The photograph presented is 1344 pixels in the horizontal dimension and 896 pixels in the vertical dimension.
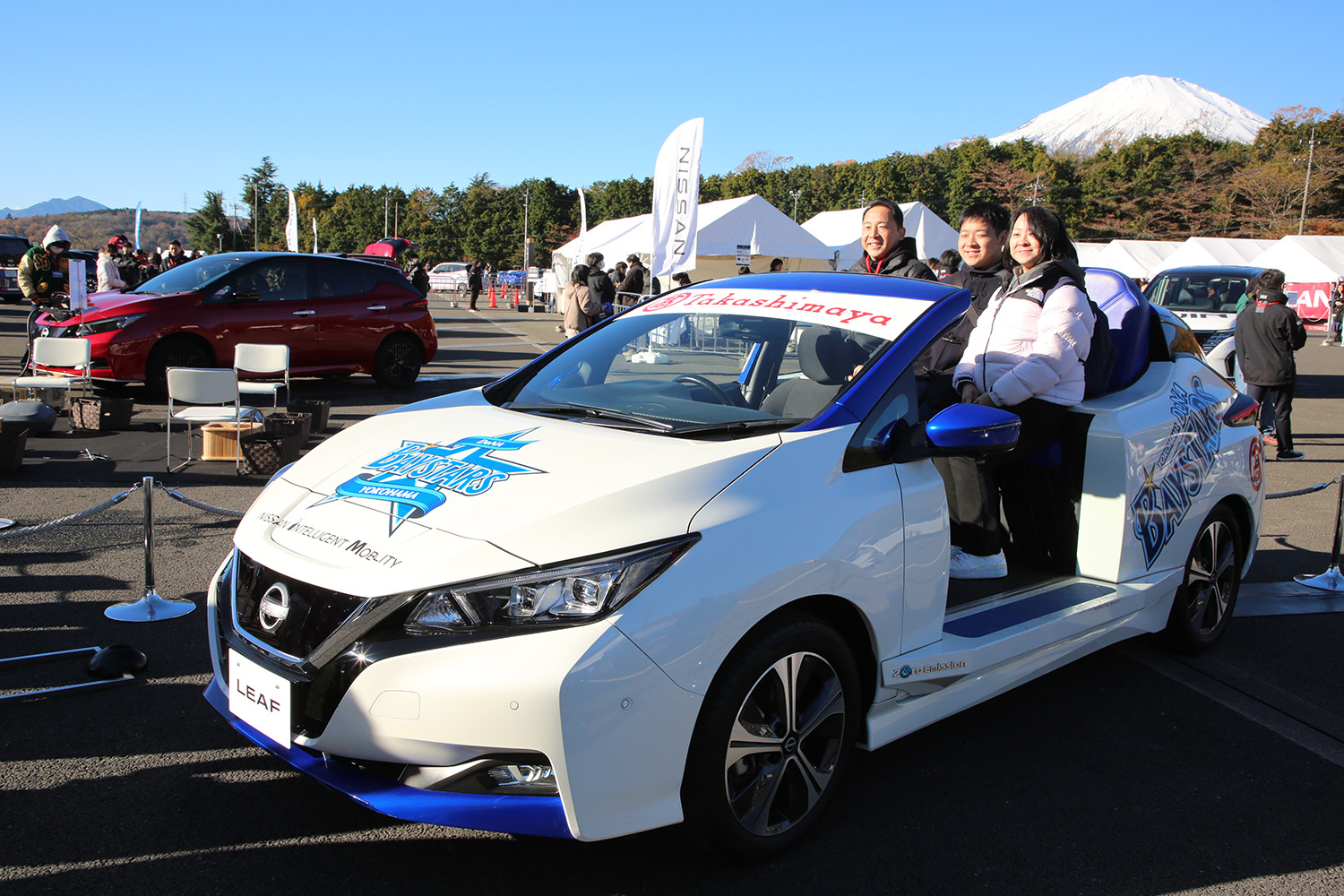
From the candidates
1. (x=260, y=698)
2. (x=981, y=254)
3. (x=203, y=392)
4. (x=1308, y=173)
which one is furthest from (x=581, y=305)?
(x=1308, y=173)

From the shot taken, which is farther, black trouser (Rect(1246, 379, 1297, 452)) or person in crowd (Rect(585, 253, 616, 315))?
person in crowd (Rect(585, 253, 616, 315))

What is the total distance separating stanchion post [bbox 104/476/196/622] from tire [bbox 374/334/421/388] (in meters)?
8.41

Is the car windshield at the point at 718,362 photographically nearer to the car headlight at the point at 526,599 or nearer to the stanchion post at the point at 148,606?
the car headlight at the point at 526,599

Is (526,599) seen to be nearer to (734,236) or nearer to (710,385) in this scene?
(710,385)

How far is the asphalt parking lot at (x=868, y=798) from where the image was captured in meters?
2.52

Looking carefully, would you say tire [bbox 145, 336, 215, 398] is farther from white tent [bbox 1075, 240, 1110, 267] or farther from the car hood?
white tent [bbox 1075, 240, 1110, 267]

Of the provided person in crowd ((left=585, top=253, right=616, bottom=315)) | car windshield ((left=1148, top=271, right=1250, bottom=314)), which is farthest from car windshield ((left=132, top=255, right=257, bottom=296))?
car windshield ((left=1148, top=271, right=1250, bottom=314))

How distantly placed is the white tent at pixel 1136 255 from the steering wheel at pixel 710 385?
144 ft

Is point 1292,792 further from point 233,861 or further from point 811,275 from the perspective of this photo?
point 233,861

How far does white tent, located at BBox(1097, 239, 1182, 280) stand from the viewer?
42562mm

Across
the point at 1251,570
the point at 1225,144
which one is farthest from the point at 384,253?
the point at 1225,144

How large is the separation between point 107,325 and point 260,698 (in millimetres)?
9473

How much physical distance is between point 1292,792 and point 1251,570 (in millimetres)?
3010

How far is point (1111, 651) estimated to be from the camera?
14.7 feet
